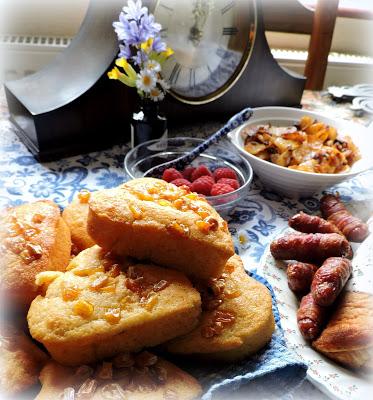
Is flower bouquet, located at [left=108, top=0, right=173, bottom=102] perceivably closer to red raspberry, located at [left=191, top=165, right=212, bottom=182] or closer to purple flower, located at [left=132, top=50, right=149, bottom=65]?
purple flower, located at [left=132, top=50, right=149, bottom=65]

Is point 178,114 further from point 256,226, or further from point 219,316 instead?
point 219,316

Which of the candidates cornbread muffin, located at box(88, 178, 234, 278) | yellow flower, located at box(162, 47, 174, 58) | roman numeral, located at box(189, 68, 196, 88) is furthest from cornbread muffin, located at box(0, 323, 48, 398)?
roman numeral, located at box(189, 68, 196, 88)

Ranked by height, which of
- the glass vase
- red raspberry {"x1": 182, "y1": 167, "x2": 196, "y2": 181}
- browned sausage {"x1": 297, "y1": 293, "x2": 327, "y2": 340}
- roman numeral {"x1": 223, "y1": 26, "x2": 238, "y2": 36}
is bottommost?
browned sausage {"x1": 297, "y1": 293, "x2": 327, "y2": 340}

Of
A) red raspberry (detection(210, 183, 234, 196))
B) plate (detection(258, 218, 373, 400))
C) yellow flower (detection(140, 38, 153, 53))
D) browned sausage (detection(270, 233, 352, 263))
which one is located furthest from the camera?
yellow flower (detection(140, 38, 153, 53))

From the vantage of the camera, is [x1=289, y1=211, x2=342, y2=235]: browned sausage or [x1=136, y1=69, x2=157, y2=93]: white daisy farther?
[x1=136, y1=69, x2=157, y2=93]: white daisy

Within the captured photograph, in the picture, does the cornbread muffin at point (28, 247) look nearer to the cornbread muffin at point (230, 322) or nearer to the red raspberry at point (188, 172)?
the cornbread muffin at point (230, 322)

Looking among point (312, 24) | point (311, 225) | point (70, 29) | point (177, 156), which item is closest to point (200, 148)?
point (177, 156)

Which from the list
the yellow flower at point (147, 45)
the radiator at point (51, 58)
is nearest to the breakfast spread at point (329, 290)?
the yellow flower at point (147, 45)
